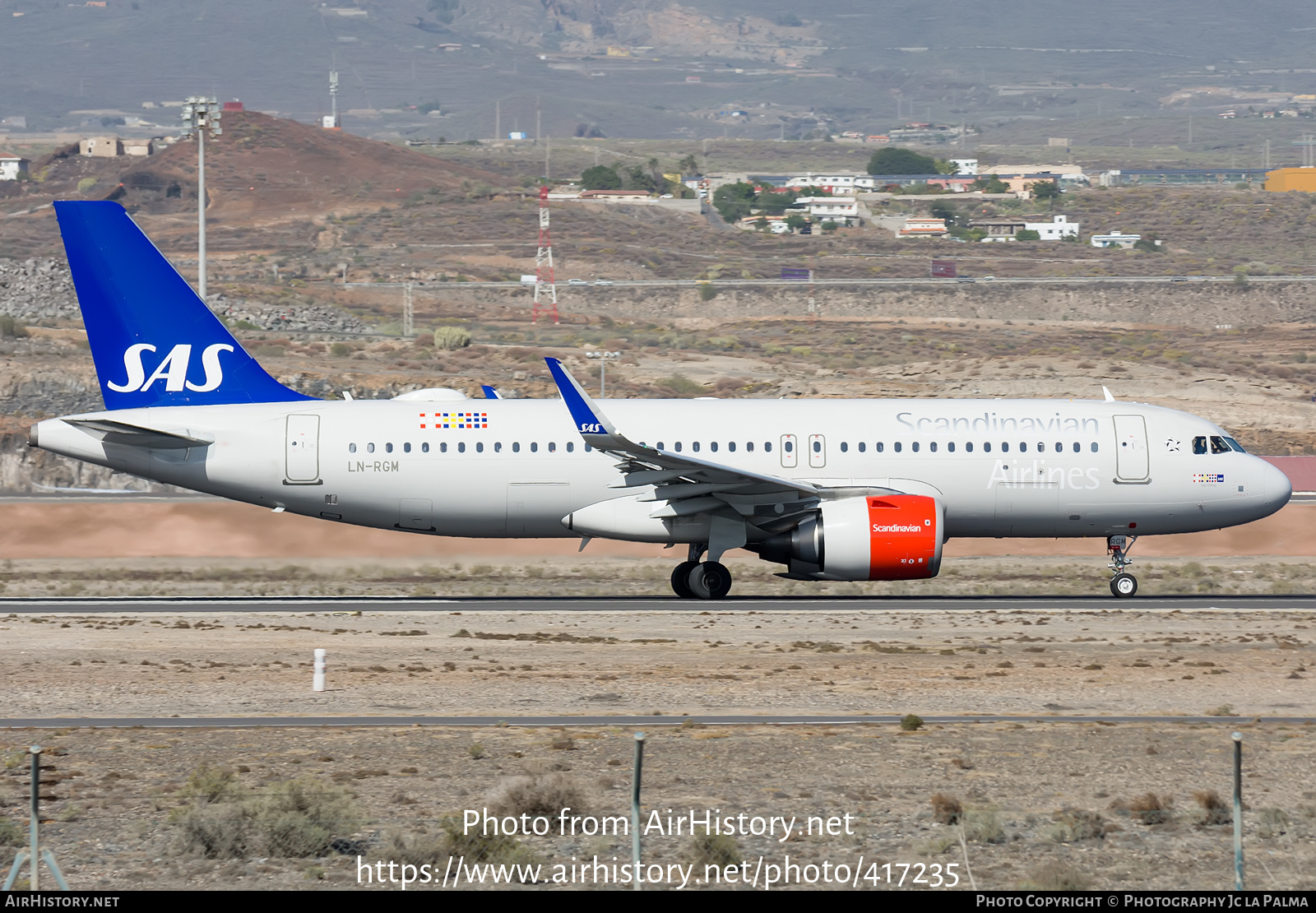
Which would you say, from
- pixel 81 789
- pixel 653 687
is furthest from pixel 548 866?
pixel 653 687

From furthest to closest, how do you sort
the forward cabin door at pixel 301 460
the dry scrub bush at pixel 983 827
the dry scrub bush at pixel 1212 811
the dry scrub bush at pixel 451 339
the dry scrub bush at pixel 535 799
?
the dry scrub bush at pixel 451 339 → the forward cabin door at pixel 301 460 → the dry scrub bush at pixel 1212 811 → the dry scrub bush at pixel 535 799 → the dry scrub bush at pixel 983 827

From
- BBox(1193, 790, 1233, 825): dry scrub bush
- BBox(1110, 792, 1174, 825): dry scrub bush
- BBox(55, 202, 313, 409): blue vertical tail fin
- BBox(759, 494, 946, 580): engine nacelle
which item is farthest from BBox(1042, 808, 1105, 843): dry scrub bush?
BBox(55, 202, 313, 409): blue vertical tail fin

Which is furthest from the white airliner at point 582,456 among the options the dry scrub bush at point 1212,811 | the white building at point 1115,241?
the white building at point 1115,241

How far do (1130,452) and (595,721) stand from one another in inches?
701

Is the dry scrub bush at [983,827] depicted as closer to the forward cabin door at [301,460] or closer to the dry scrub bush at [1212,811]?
the dry scrub bush at [1212,811]

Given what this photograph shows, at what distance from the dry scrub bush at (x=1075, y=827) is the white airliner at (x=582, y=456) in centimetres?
1758

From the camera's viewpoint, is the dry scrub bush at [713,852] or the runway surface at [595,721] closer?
the dry scrub bush at [713,852]

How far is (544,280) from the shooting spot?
479ft

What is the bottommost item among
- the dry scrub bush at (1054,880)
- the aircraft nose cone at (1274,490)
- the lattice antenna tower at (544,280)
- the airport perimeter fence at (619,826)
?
the airport perimeter fence at (619,826)

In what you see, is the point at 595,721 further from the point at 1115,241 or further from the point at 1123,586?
the point at 1115,241

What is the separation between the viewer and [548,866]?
48.8 ft

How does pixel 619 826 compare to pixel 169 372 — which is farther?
pixel 169 372

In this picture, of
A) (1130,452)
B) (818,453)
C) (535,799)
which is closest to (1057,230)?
(1130,452)

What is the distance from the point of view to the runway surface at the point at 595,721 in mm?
21719
